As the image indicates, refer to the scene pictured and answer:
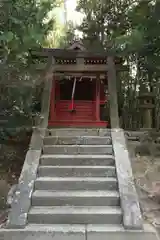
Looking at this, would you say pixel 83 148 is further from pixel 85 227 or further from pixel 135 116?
pixel 135 116

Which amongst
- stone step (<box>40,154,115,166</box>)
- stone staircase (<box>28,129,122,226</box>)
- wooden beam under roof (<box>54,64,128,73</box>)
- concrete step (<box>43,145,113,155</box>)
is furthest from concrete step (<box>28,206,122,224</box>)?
wooden beam under roof (<box>54,64,128,73</box>)

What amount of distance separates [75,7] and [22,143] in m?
6.19

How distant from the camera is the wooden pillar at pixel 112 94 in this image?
8.04 m

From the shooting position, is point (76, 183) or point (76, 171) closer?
point (76, 183)

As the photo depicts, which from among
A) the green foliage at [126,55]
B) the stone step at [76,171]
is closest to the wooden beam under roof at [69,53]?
the green foliage at [126,55]

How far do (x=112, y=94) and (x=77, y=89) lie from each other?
243cm

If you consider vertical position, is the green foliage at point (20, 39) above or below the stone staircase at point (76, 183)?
above

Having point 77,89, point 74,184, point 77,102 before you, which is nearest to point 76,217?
point 74,184

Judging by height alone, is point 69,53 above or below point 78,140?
above

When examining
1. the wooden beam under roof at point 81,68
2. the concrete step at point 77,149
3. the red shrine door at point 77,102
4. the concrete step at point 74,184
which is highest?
the wooden beam under roof at point 81,68

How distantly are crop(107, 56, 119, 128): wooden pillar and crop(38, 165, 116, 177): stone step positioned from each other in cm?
180

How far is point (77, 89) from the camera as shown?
35.0 feet

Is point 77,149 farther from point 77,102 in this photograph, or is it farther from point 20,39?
point 77,102

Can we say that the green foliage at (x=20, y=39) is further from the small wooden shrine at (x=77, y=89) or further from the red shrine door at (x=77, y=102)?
the red shrine door at (x=77, y=102)
